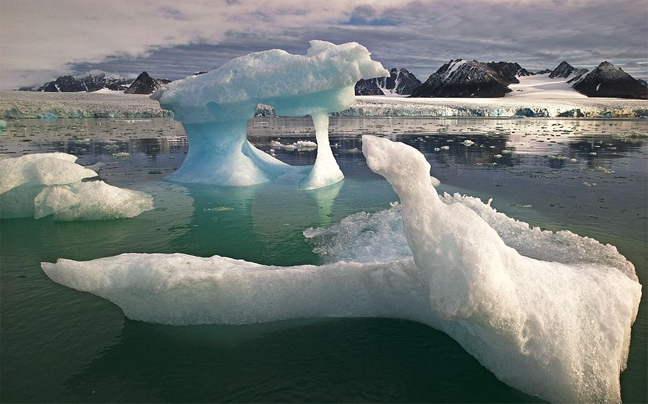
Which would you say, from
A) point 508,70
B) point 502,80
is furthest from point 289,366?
point 508,70

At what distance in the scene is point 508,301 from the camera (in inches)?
99.9

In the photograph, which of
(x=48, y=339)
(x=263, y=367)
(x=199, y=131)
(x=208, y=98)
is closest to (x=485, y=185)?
(x=208, y=98)

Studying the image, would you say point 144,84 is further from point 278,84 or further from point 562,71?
point 278,84

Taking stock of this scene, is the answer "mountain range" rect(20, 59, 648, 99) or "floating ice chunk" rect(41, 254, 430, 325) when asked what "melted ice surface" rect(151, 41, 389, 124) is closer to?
"floating ice chunk" rect(41, 254, 430, 325)

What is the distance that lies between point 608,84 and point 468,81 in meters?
28.0

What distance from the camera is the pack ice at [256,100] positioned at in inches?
384

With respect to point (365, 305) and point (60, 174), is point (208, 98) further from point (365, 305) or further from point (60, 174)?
point (365, 305)

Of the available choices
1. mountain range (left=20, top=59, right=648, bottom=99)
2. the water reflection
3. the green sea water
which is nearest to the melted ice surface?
the green sea water

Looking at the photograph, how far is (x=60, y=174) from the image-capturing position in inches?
292

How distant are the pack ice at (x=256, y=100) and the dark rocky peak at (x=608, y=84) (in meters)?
85.3

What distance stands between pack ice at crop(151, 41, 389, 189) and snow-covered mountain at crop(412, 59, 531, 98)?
82.6 meters

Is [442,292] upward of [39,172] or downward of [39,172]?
downward

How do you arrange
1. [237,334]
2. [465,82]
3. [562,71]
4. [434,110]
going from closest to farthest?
[237,334], [434,110], [465,82], [562,71]

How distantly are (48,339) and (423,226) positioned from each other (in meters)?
3.28
